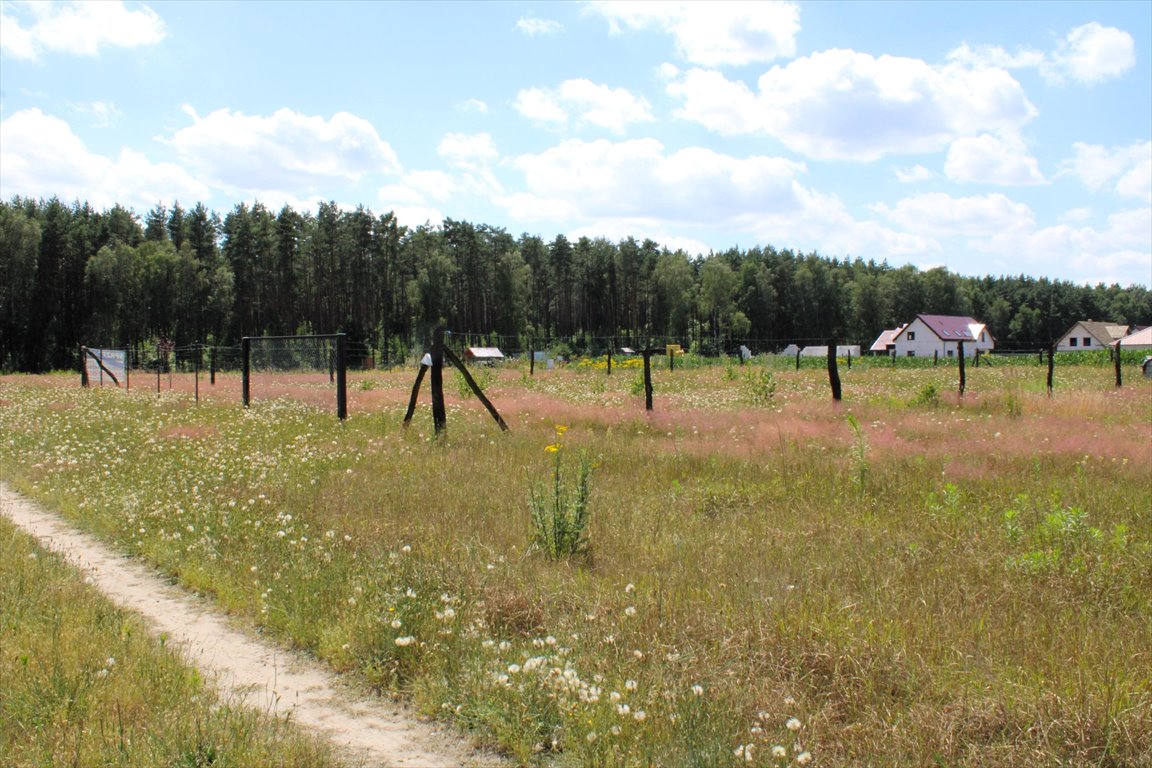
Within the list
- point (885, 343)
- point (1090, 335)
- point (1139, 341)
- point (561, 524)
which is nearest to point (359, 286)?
point (885, 343)

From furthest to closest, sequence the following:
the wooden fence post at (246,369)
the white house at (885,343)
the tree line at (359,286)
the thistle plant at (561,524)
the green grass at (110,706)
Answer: the white house at (885,343), the tree line at (359,286), the wooden fence post at (246,369), the thistle plant at (561,524), the green grass at (110,706)

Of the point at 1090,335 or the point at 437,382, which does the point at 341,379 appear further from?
the point at 1090,335

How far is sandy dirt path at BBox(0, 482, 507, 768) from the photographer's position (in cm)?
Answer: 411

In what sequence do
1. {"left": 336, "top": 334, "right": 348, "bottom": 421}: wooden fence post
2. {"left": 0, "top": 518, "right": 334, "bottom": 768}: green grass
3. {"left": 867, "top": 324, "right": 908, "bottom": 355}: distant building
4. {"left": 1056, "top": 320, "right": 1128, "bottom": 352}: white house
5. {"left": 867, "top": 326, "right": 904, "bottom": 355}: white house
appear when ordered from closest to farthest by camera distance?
{"left": 0, "top": 518, "right": 334, "bottom": 768}: green grass
{"left": 336, "top": 334, "right": 348, "bottom": 421}: wooden fence post
{"left": 867, "top": 324, "right": 908, "bottom": 355}: distant building
{"left": 867, "top": 326, "right": 904, "bottom": 355}: white house
{"left": 1056, "top": 320, "right": 1128, "bottom": 352}: white house

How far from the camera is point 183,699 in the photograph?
14.5ft

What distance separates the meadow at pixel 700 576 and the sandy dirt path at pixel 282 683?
0.57ft

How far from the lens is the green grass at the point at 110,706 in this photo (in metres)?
3.81

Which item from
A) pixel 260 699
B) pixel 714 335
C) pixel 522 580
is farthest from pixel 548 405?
pixel 714 335

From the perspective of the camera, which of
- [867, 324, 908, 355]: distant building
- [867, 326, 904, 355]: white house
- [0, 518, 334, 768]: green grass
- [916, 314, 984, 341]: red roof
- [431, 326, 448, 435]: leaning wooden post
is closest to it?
[0, 518, 334, 768]: green grass

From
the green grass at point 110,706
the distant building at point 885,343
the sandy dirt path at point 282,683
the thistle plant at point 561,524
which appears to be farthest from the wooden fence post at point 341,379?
the distant building at point 885,343

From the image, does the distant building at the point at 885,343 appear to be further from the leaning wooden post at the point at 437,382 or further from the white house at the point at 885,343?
the leaning wooden post at the point at 437,382

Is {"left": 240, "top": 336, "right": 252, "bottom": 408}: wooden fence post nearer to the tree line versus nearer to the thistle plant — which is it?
the thistle plant

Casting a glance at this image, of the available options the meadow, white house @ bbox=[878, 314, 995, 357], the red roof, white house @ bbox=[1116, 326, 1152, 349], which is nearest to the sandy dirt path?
the meadow

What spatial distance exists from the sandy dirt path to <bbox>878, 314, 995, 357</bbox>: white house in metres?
106
